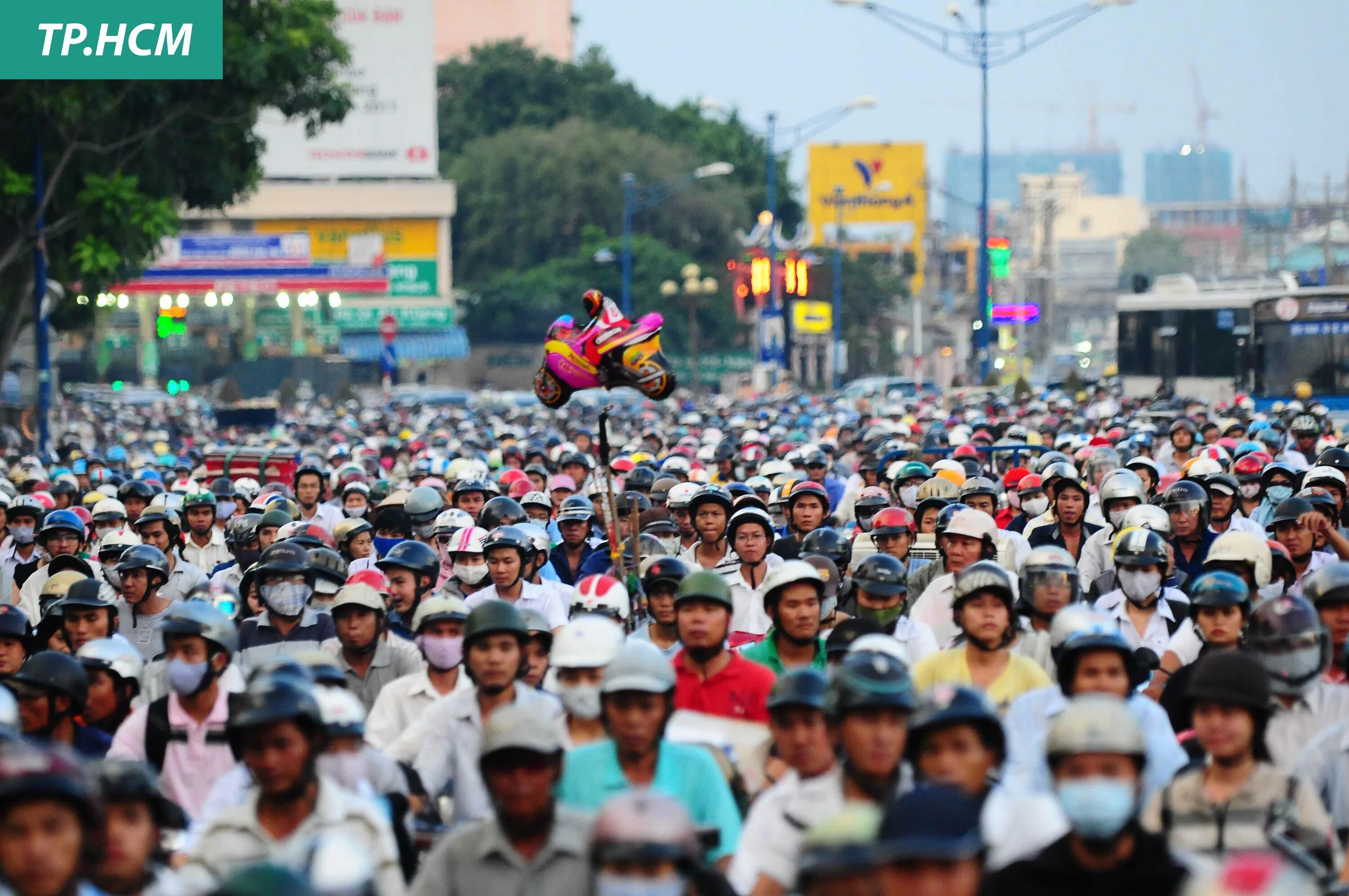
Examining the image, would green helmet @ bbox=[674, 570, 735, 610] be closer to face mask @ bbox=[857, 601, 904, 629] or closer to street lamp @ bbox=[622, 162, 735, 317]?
face mask @ bbox=[857, 601, 904, 629]

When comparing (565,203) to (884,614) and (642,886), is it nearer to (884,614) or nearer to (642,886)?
(884,614)

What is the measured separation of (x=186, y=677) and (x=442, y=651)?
1.10m

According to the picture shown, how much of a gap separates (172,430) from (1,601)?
1239 inches

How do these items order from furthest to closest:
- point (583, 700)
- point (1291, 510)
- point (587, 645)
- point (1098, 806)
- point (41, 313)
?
point (41, 313) → point (1291, 510) → point (587, 645) → point (583, 700) → point (1098, 806)

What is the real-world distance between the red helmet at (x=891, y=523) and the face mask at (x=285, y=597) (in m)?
3.52

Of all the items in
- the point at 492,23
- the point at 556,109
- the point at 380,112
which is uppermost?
the point at 492,23

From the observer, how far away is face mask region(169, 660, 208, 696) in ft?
26.7

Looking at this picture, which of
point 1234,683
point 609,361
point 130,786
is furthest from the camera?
point 609,361

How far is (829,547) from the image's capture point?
12.2m

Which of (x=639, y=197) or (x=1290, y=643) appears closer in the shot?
(x=1290, y=643)

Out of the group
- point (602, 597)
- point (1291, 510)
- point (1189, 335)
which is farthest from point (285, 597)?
point (1189, 335)

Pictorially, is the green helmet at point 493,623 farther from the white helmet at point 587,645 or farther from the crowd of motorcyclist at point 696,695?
the white helmet at point 587,645

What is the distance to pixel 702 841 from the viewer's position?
6.52 meters

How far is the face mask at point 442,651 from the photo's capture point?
349 inches
